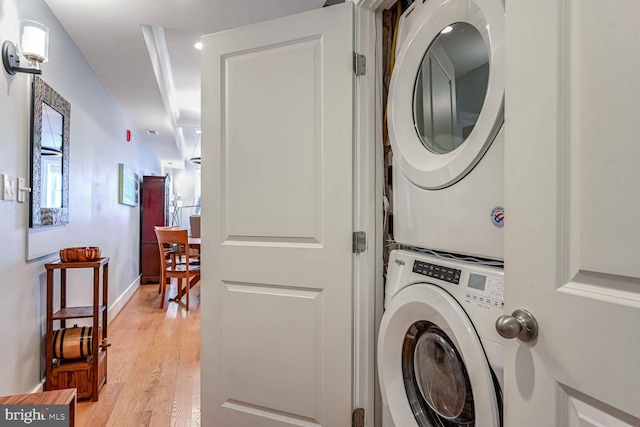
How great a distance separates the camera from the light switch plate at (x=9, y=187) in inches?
64.0

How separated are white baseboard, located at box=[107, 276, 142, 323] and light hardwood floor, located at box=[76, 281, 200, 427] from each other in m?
0.06

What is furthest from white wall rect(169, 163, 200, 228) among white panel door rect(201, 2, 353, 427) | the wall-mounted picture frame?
white panel door rect(201, 2, 353, 427)

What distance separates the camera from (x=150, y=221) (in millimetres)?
5352

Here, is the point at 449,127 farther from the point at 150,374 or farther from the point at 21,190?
the point at 150,374

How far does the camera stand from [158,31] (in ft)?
9.40

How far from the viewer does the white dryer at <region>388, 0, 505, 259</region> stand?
899mm

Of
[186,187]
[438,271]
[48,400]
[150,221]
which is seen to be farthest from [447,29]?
[186,187]

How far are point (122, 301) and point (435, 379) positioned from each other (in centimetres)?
385

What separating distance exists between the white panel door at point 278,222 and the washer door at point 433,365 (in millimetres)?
252

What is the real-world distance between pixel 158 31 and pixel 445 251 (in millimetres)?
2917

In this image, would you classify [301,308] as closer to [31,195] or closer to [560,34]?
[560,34]

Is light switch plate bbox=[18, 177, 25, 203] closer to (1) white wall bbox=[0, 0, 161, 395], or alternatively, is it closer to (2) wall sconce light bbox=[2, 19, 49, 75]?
(1) white wall bbox=[0, 0, 161, 395]

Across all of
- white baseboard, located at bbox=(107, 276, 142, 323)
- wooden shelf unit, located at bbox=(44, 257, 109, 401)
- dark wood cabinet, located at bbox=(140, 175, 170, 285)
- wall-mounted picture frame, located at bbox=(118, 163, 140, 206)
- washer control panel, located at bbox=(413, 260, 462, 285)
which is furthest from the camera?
dark wood cabinet, located at bbox=(140, 175, 170, 285)

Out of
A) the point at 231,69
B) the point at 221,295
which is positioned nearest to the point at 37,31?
the point at 231,69
